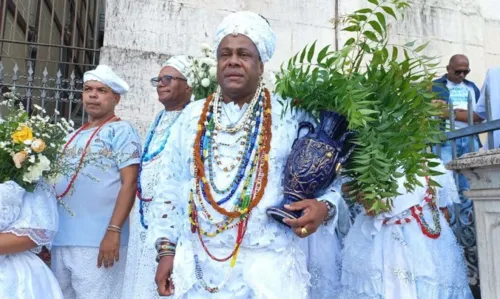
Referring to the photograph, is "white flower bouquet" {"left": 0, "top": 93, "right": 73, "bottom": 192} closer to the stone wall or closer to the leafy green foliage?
the leafy green foliage

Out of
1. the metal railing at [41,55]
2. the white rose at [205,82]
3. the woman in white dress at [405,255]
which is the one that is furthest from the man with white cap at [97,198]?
the metal railing at [41,55]

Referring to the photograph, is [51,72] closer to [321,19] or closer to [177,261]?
[321,19]

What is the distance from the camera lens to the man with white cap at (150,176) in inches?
138

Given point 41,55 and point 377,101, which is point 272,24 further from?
point 41,55

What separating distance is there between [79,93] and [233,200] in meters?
4.63

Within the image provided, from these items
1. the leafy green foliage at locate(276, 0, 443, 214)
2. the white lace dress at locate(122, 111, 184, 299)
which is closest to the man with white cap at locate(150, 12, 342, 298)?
the leafy green foliage at locate(276, 0, 443, 214)

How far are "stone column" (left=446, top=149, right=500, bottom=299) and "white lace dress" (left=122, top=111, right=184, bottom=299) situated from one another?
6.79 feet

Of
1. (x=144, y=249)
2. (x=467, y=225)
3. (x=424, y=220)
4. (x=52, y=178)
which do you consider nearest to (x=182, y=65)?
(x=52, y=178)

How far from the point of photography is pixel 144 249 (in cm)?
355

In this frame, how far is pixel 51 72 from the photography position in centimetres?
1145

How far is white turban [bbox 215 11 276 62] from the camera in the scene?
2475 millimetres

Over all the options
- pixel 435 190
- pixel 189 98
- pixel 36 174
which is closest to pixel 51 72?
pixel 189 98

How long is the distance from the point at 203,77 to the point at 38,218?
150cm

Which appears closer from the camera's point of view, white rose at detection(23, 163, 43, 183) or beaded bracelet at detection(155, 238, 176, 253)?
beaded bracelet at detection(155, 238, 176, 253)
